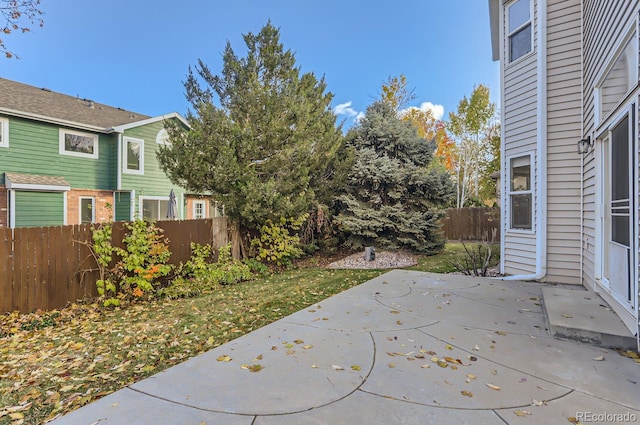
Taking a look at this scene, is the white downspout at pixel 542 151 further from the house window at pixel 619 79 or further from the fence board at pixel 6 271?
the fence board at pixel 6 271

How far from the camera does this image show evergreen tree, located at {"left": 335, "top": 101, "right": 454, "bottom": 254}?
9.12m

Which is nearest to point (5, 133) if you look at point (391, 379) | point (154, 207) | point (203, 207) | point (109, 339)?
point (154, 207)

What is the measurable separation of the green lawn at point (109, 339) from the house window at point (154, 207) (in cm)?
905

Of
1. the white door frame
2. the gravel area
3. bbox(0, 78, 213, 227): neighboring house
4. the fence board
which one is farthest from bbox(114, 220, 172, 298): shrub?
the white door frame

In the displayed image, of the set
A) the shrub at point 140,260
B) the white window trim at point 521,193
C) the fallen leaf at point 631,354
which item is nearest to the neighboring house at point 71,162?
the shrub at point 140,260

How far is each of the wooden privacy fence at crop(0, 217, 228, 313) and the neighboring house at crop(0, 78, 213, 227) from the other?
5.81 m

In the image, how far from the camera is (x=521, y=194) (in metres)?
6.08

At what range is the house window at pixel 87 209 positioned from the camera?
11.9m

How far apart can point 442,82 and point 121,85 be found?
19.7 metres

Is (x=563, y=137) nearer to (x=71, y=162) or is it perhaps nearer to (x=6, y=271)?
(x=6, y=271)

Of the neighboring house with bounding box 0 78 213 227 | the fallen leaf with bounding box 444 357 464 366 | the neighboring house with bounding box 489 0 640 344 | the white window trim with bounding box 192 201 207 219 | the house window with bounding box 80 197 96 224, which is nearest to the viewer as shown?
the fallen leaf with bounding box 444 357 464 366

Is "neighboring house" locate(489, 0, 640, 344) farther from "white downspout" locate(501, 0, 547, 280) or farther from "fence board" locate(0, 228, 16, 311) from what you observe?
"fence board" locate(0, 228, 16, 311)

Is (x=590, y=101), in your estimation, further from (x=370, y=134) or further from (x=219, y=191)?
(x=219, y=191)

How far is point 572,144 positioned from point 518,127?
3.28ft
